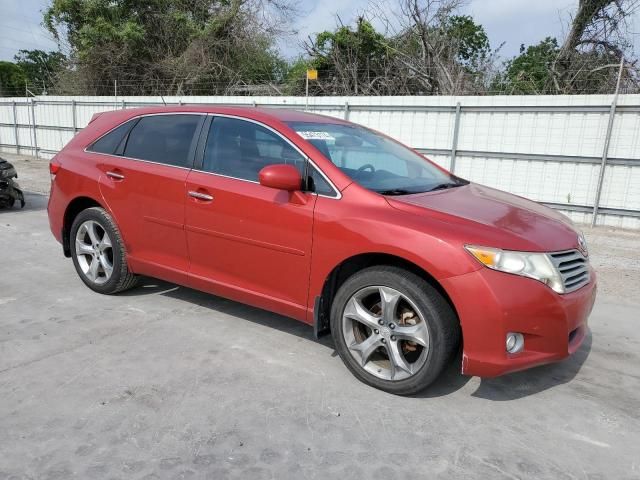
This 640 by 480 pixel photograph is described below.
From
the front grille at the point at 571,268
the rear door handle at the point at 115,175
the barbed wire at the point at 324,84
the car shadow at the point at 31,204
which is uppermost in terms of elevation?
the barbed wire at the point at 324,84

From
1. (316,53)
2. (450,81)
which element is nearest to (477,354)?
(450,81)

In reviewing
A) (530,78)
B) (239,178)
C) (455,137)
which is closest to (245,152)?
(239,178)

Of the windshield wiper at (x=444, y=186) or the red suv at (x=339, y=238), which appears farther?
the windshield wiper at (x=444, y=186)

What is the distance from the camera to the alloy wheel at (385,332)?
9.53 feet

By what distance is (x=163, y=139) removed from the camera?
13.5ft

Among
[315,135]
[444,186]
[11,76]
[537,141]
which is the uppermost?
[11,76]

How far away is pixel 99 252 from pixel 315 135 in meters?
2.26

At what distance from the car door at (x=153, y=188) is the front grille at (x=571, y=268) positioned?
2.55 m

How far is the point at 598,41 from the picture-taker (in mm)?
13633

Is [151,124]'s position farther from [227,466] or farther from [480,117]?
[480,117]

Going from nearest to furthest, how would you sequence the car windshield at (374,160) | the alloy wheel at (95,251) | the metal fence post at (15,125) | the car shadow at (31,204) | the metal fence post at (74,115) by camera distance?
the car windshield at (374,160), the alloy wheel at (95,251), the car shadow at (31,204), the metal fence post at (74,115), the metal fence post at (15,125)

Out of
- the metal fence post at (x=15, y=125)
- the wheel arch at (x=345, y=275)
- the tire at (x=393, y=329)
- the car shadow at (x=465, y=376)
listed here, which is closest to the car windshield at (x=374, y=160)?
the wheel arch at (x=345, y=275)

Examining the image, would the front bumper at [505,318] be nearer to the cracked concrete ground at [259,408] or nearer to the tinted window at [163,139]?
the cracked concrete ground at [259,408]

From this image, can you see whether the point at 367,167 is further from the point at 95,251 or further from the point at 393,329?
the point at 95,251
